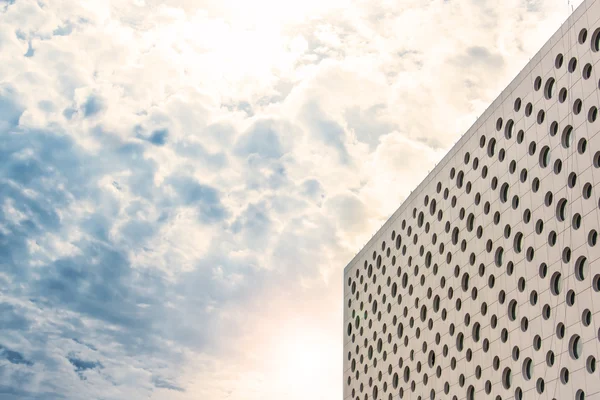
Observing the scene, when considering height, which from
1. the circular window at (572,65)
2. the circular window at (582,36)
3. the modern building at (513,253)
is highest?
the circular window at (582,36)

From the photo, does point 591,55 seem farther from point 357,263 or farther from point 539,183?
A: point 357,263

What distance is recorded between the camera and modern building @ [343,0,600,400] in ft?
105

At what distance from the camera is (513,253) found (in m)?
36.8

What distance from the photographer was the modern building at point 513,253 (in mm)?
32031

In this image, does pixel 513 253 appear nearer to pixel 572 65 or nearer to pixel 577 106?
pixel 577 106

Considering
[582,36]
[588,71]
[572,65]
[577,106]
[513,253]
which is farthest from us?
[513,253]

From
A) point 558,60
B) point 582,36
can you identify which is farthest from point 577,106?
point 582,36

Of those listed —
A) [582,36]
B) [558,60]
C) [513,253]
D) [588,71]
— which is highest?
[558,60]

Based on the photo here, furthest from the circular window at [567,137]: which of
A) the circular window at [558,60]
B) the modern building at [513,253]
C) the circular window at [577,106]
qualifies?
the circular window at [558,60]

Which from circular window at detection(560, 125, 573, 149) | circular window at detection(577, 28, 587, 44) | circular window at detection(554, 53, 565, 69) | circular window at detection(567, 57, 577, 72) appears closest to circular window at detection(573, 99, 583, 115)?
circular window at detection(560, 125, 573, 149)

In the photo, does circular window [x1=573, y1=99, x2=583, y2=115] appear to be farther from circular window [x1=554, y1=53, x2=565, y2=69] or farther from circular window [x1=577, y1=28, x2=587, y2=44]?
circular window [x1=577, y1=28, x2=587, y2=44]

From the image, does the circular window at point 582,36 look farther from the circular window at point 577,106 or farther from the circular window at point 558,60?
the circular window at point 577,106

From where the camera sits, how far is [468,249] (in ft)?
137

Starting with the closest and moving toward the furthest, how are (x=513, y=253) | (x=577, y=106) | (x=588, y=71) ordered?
(x=588, y=71) → (x=577, y=106) → (x=513, y=253)
